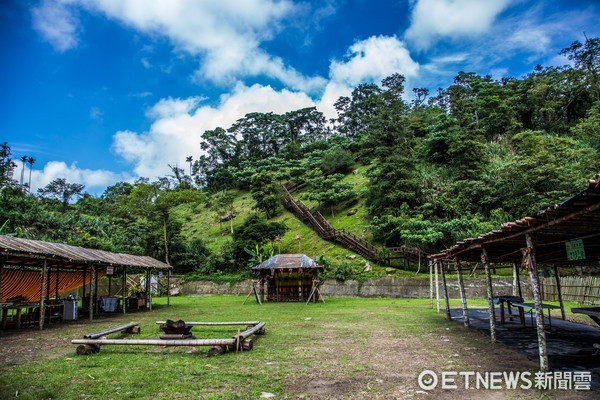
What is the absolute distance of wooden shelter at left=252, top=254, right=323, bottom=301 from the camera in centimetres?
2248

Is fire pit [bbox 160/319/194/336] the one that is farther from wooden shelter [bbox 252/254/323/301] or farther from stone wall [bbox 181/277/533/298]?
stone wall [bbox 181/277/533/298]

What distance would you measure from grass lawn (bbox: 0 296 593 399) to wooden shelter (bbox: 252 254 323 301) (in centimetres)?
1217

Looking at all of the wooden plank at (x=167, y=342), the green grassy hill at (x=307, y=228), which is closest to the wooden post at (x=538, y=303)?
the wooden plank at (x=167, y=342)

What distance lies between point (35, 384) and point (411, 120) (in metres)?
52.5

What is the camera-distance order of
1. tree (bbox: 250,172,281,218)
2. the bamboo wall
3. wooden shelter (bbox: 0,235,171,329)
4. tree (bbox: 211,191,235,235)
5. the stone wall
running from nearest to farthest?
wooden shelter (bbox: 0,235,171,329) → the bamboo wall → the stone wall → tree (bbox: 250,172,281,218) → tree (bbox: 211,191,235,235)

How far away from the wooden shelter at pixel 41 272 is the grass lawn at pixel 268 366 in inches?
94.2

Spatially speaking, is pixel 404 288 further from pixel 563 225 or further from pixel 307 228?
pixel 563 225

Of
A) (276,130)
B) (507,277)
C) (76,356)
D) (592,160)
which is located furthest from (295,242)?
(276,130)

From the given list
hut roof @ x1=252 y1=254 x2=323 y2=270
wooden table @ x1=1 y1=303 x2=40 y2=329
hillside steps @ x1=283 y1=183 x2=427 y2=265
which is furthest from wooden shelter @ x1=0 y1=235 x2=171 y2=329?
hillside steps @ x1=283 y1=183 x2=427 y2=265

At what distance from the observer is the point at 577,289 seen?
17672mm

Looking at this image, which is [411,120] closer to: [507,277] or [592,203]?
[507,277]

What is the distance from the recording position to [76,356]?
7203 millimetres

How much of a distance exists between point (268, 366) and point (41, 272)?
47.5ft

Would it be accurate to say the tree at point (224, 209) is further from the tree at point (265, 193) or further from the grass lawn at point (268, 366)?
the grass lawn at point (268, 366)
